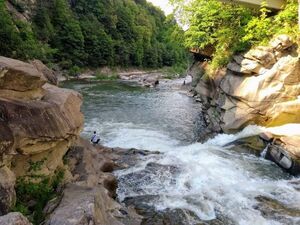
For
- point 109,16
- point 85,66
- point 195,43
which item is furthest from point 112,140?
point 109,16

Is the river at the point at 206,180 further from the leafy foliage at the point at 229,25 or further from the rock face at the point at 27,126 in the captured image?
the leafy foliage at the point at 229,25

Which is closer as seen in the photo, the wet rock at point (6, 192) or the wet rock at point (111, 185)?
the wet rock at point (6, 192)

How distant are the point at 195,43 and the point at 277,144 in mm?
10836

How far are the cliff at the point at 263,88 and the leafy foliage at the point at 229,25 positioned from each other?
806mm

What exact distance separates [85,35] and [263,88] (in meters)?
57.6

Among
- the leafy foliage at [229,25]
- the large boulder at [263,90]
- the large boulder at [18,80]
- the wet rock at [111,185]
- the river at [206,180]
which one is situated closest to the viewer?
the large boulder at [18,80]

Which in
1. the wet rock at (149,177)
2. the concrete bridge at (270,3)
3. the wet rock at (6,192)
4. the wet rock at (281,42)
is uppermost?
the concrete bridge at (270,3)

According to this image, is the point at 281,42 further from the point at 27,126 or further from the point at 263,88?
the point at 27,126

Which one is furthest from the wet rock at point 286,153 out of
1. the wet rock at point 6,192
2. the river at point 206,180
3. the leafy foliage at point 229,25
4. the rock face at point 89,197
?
the wet rock at point 6,192

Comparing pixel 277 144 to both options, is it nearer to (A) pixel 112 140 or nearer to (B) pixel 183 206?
(B) pixel 183 206

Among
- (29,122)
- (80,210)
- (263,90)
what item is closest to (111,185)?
(29,122)

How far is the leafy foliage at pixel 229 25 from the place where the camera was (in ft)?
63.6

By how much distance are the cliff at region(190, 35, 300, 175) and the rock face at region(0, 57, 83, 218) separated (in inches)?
420

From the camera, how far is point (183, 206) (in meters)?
11.8
